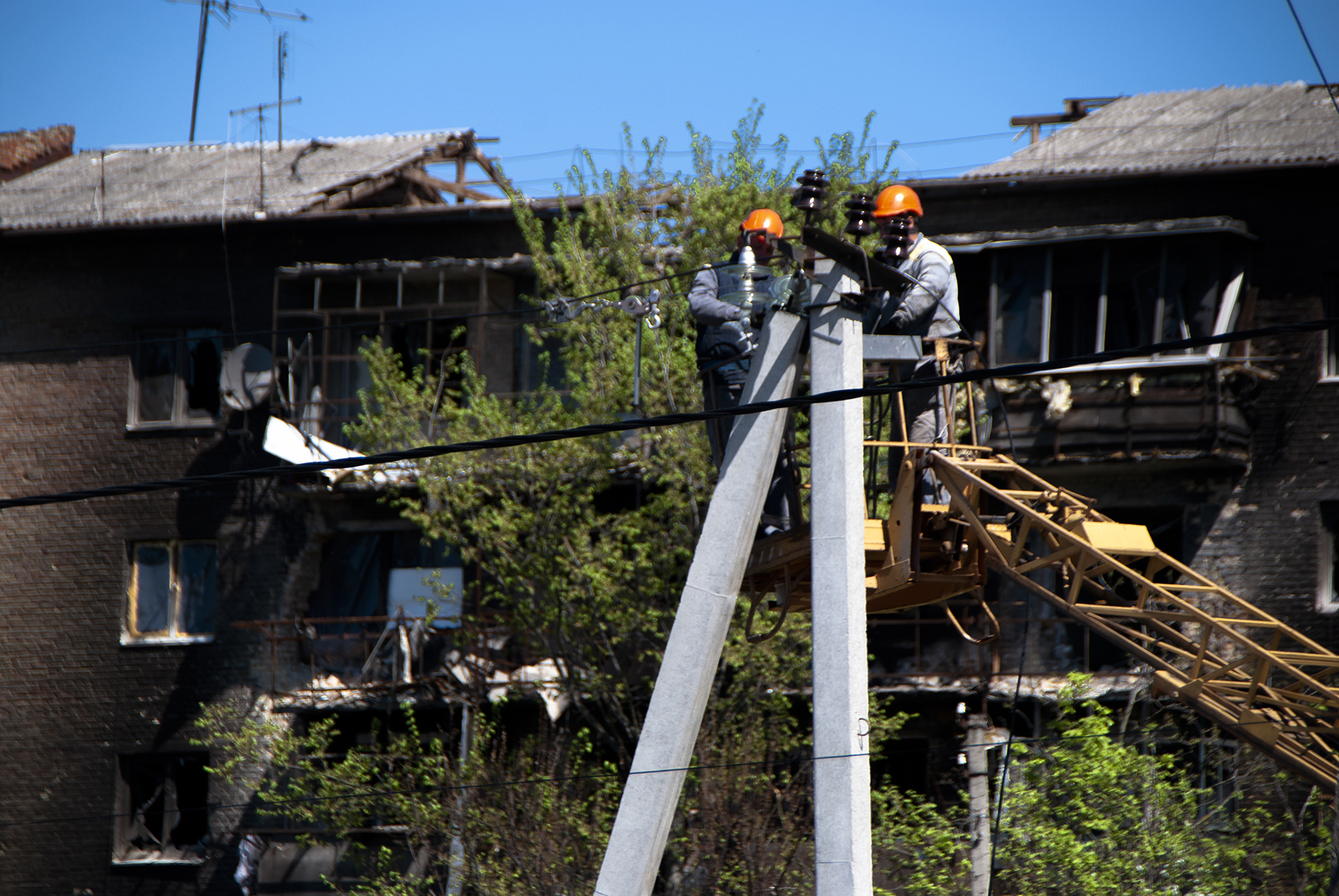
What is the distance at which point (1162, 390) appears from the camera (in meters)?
19.2

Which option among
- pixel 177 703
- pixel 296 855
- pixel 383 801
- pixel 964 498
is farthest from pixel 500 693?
pixel 964 498

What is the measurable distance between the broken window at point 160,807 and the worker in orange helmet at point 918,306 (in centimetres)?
1488

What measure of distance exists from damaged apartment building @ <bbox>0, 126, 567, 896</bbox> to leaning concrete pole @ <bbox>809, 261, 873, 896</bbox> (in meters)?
12.5

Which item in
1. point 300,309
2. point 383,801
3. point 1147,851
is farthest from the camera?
point 300,309

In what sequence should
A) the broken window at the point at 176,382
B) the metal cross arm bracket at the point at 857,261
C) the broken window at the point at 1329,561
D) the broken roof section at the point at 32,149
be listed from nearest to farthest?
the metal cross arm bracket at the point at 857,261
the broken window at the point at 1329,561
the broken window at the point at 176,382
the broken roof section at the point at 32,149

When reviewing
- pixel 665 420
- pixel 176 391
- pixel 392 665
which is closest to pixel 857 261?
pixel 665 420

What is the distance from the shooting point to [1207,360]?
62.2 ft

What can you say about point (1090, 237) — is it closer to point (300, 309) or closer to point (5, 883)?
point (300, 309)

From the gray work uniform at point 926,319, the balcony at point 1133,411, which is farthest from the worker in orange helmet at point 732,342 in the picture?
the balcony at point 1133,411

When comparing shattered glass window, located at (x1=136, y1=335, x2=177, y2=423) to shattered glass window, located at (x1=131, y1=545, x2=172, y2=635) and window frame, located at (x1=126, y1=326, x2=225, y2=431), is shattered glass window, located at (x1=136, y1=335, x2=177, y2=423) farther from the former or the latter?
shattered glass window, located at (x1=131, y1=545, x2=172, y2=635)

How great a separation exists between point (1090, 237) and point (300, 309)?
10.9 meters

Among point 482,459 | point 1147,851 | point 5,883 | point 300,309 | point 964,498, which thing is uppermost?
point 300,309

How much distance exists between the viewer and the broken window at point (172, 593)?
75.5 ft

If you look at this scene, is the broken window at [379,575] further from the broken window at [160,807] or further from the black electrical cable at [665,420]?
the black electrical cable at [665,420]
